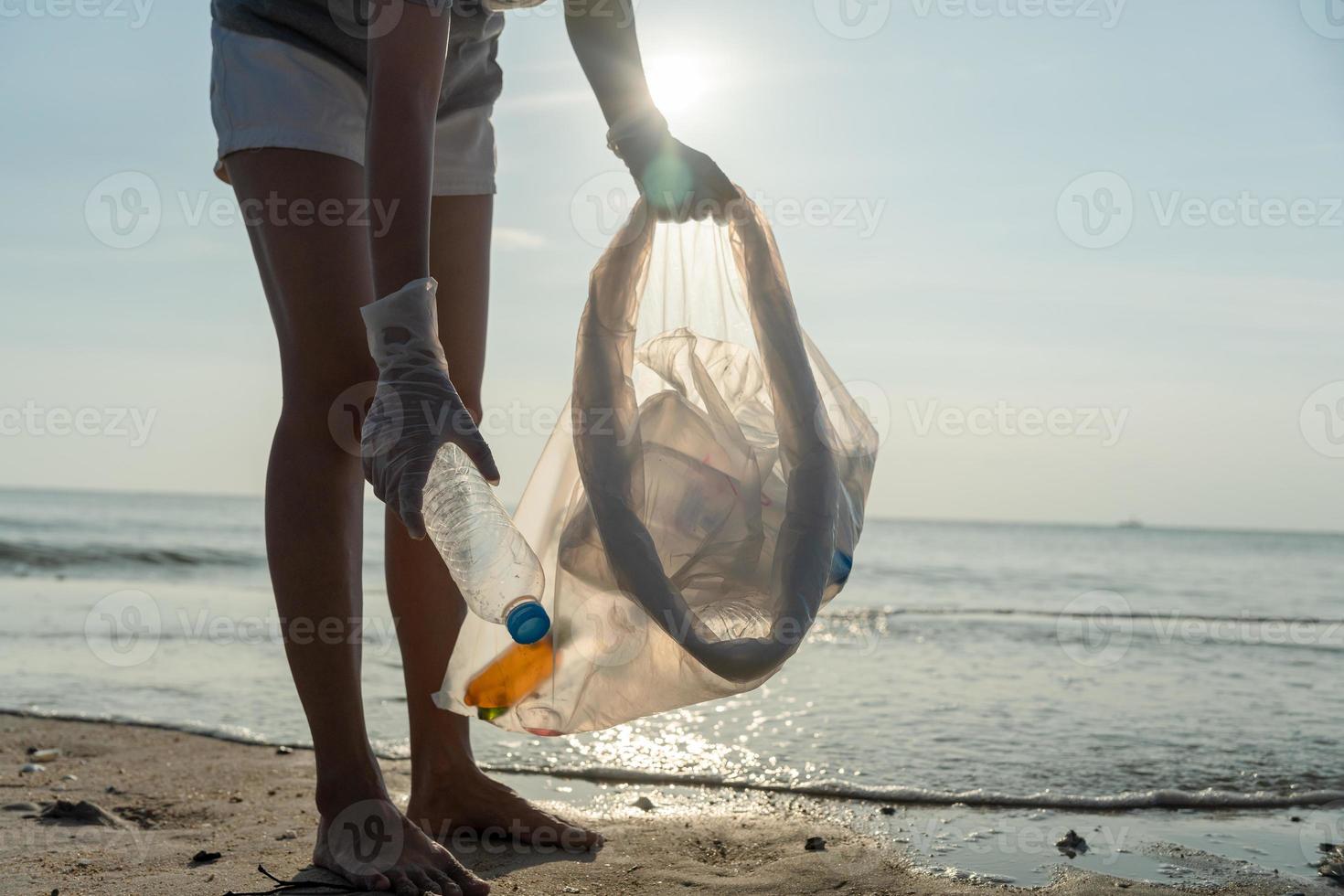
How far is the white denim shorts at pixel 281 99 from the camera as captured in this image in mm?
1549

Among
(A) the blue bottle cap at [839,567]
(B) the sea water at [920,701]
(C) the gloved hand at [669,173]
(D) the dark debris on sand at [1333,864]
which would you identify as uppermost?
(C) the gloved hand at [669,173]

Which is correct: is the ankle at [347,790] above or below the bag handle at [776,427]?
below

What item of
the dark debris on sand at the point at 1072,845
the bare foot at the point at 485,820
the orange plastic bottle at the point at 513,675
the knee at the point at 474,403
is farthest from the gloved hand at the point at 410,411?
the dark debris on sand at the point at 1072,845

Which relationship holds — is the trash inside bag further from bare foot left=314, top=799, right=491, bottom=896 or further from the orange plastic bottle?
bare foot left=314, top=799, right=491, bottom=896

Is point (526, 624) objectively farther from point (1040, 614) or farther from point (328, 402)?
point (1040, 614)

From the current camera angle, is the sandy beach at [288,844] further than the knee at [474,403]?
No

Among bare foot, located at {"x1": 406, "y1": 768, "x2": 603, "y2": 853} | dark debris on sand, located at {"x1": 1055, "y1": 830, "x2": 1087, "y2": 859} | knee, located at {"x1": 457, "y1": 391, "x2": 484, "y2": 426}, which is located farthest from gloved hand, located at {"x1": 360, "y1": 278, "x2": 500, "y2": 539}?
dark debris on sand, located at {"x1": 1055, "y1": 830, "x2": 1087, "y2": 859}

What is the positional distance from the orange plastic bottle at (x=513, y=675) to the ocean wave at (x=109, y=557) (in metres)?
11.2

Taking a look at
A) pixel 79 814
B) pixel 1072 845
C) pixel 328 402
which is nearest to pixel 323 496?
pixel 328 402

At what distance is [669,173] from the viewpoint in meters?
1.77

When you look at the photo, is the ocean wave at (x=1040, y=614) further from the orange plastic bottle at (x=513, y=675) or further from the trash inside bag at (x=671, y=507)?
the orange plastic bottle at (x=513, y=675)

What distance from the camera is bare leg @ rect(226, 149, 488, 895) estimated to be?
1.52m

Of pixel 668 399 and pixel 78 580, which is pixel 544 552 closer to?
pixel 668 399

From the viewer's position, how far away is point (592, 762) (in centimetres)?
255
